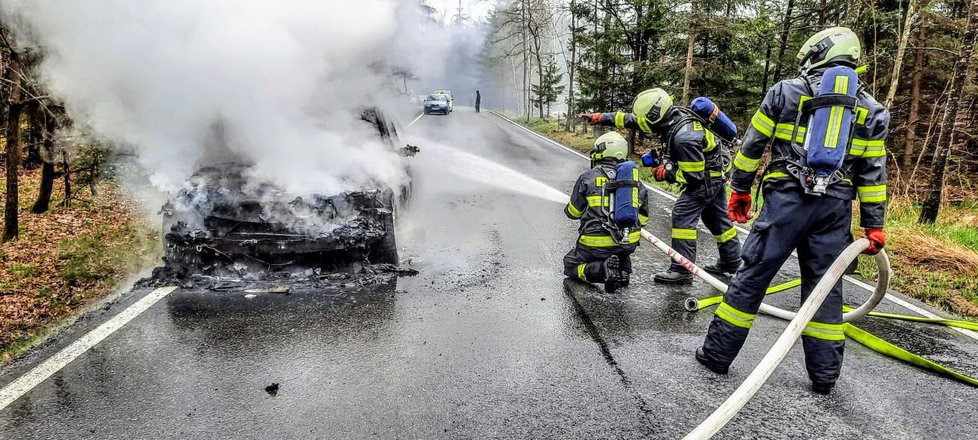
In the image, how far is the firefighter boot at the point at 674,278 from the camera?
4934 mm

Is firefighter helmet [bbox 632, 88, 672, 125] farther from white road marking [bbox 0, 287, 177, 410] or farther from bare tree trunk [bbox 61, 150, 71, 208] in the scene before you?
bare tree trunk [bbox 61, 150, 71, 208]

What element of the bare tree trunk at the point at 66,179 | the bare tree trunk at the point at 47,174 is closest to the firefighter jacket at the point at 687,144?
the bare tree trunk at the point at 66,179

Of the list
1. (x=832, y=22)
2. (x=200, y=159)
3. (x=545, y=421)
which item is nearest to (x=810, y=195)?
(x=545, y=421)

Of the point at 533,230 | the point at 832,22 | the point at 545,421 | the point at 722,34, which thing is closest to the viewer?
the point at 545,421

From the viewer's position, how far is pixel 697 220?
5.00 m

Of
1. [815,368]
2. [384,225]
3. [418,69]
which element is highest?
[418,69]

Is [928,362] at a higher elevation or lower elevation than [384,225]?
lower

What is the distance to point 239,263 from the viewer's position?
4504 millimetres

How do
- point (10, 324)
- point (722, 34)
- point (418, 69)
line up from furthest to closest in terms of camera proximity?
1. point (722, 34)
2. point (418, 69)
3. point (10, 324)

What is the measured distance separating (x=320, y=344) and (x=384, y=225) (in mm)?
1503

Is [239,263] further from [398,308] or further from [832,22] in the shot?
[832,22]

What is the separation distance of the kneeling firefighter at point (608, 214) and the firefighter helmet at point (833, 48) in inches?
66.8

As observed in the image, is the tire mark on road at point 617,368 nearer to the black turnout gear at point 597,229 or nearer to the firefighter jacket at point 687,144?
the black turnout gear at point 597,229

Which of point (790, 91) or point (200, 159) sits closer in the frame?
point (790, 91)
